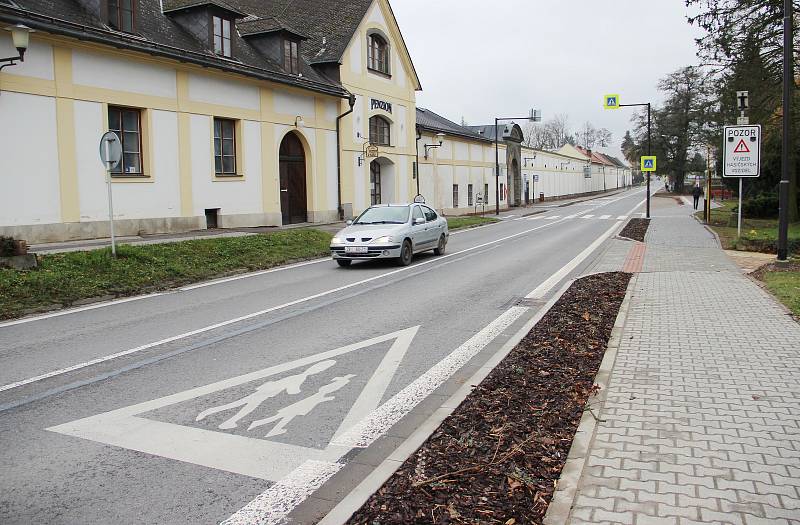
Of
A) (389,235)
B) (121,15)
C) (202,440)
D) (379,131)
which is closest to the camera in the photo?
(202,440)

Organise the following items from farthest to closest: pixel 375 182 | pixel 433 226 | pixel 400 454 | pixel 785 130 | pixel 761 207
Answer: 1. pixel 375 182
2. pixel 761 207
3. pixel 433 226
4. pixel 785 130
5. pixel 400 454

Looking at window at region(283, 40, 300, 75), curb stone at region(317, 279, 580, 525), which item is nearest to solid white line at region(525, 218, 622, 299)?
curb stone at region(317, 279, 580, 525)

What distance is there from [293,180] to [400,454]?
2454 cm

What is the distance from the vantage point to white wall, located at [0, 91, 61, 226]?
15961mm

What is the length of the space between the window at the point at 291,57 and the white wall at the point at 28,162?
1147 cm

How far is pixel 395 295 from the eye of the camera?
37.2ft

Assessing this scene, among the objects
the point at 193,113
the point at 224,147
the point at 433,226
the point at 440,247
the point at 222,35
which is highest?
the point at 222,35

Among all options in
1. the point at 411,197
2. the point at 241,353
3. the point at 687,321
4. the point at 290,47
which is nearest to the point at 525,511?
the point at 241,353

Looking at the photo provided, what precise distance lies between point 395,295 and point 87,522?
8070mm

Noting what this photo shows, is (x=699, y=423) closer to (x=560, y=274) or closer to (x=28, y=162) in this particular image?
(x=560, y=274)

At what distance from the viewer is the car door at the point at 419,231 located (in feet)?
54.1

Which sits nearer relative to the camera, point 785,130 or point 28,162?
point 785,130

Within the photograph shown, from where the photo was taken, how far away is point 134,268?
43.8ft

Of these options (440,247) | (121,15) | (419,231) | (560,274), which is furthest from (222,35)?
(560,274)
